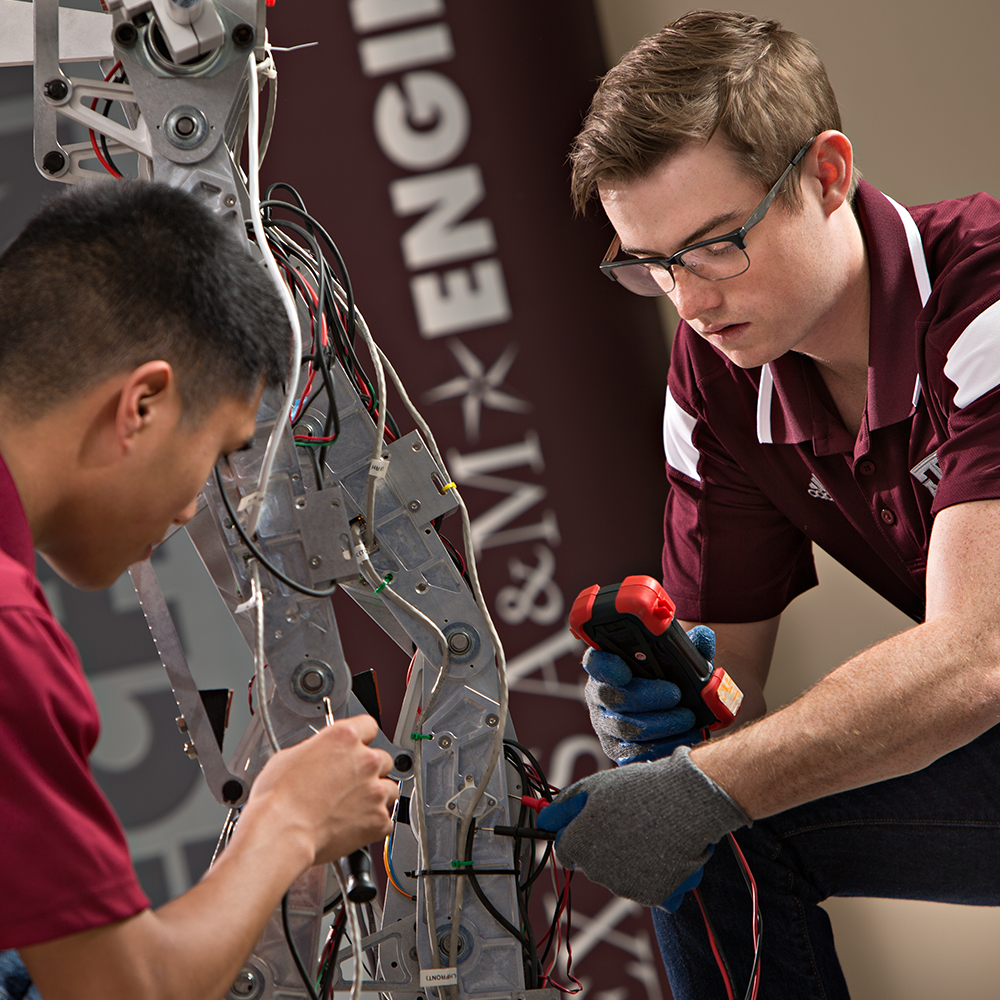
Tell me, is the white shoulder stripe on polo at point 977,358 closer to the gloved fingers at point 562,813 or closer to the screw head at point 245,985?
the gloved fingers at point 562,813

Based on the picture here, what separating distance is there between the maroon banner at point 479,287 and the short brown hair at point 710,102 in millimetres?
860

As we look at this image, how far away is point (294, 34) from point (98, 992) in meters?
2.35

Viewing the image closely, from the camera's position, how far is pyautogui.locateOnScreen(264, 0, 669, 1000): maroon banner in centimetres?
249

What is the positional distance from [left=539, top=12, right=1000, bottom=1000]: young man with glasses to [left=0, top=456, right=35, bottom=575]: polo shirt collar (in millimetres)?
747

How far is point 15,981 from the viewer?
3.78 feet

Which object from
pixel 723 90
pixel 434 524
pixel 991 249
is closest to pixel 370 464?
pixel 434 524

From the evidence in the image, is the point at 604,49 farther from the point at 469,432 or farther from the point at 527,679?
the point at 527,679

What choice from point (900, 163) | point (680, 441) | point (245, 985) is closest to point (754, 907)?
point (245, 985)

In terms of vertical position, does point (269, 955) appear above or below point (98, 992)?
below

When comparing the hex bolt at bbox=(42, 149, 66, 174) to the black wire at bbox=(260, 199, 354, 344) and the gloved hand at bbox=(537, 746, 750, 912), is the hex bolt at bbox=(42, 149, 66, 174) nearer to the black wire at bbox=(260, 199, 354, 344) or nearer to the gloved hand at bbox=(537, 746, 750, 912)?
the black wire at bbox=(260, 199, 354, 344)

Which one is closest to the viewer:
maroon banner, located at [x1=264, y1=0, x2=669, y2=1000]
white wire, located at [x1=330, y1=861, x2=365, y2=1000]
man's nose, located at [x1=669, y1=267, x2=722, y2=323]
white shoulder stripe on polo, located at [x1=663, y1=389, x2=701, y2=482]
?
white wire, located at [x1=330, y1=861, x2=365, y2=1000]

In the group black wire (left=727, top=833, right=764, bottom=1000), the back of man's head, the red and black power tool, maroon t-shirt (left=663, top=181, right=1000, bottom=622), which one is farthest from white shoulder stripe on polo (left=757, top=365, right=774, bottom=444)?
the back of man's head

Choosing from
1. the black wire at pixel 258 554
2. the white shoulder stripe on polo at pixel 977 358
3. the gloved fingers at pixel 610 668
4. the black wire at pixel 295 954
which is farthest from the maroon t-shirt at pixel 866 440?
the black wire at pixel 295 954

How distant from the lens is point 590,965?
2.41 metres
